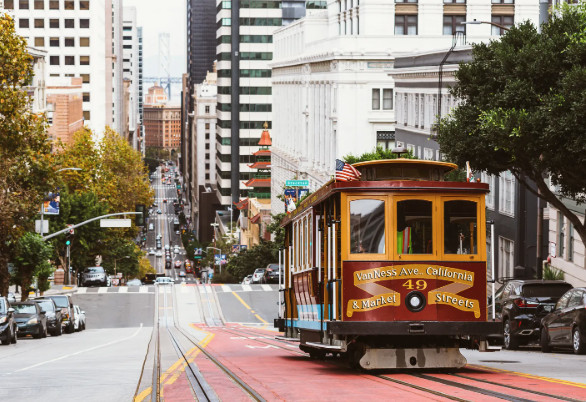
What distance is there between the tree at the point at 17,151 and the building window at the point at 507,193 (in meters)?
20.2

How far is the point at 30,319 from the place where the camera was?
125 ft

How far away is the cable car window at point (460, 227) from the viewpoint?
1791cm

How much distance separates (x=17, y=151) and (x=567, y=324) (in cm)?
2361

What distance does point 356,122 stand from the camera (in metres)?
84.0

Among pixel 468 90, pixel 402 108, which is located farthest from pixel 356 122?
pixel 468 90

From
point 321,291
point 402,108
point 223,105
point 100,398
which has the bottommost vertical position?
point 100,398

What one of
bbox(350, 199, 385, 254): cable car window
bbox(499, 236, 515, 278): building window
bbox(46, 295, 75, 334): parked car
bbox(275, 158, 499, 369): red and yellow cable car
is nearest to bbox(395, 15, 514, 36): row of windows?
bbox(499, 236, 515, 278): building window

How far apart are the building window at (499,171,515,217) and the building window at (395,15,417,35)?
34940 millimetres

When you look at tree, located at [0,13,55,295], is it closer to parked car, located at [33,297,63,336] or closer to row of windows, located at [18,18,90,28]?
parked car, located at [33,297,63,336]

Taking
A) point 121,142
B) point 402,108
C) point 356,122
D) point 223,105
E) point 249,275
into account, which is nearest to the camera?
point 402,108

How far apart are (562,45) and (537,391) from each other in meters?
14.8

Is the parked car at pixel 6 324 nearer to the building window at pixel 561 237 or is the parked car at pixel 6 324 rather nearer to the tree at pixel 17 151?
the tree at pixel 17 151

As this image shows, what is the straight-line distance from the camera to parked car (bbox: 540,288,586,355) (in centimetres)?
2422

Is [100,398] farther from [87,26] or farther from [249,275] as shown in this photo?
[87,26]
